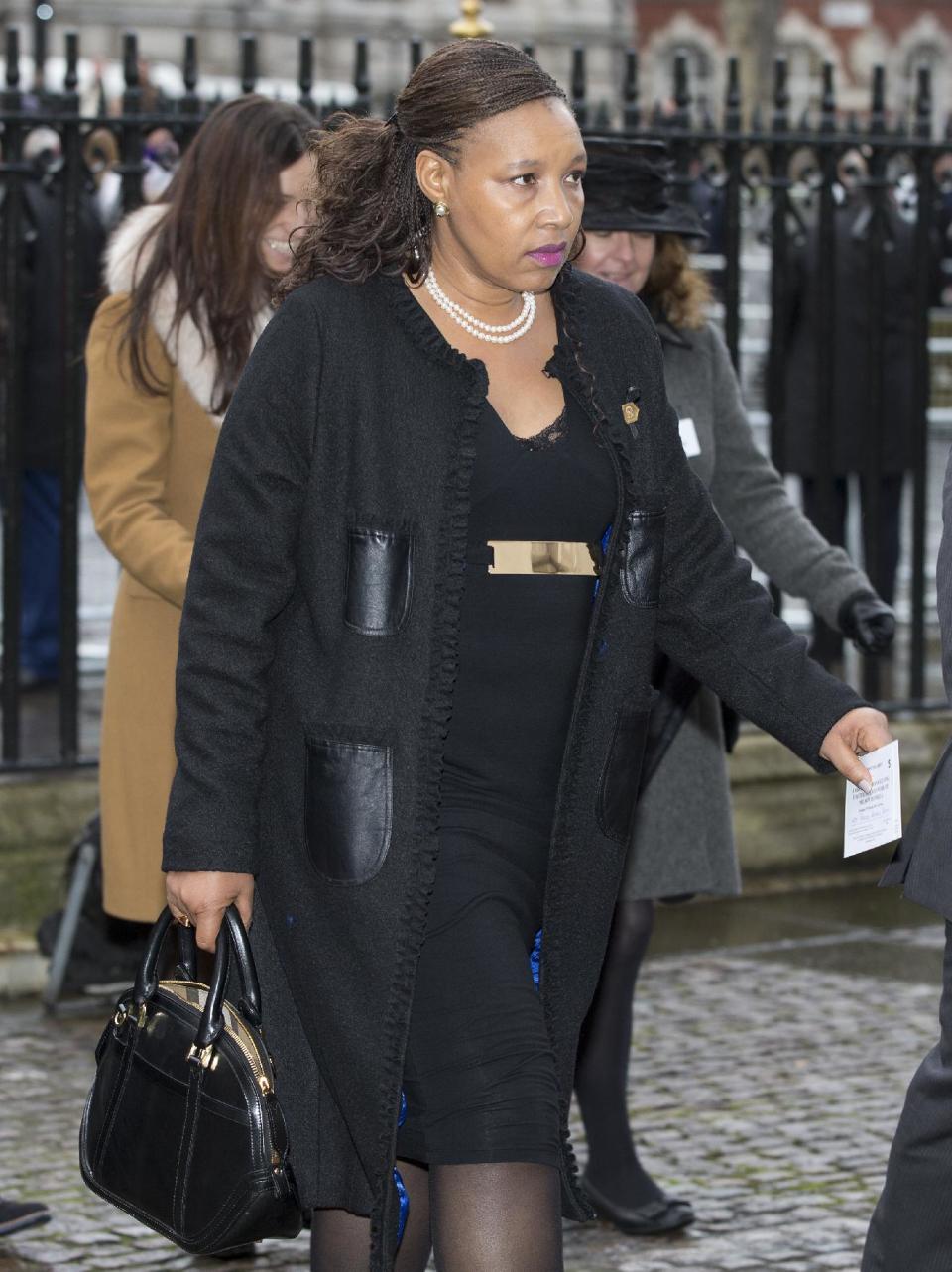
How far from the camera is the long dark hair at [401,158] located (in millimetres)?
3076

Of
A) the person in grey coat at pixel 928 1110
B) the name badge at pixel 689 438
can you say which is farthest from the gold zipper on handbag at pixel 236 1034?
the name badge at pixel 689 438

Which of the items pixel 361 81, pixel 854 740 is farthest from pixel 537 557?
pixel 361 81

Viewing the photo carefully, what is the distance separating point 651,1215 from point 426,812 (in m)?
1.66

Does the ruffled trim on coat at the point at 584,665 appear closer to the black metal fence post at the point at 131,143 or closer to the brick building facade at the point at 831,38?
the black metal fence post at the point at 131,143

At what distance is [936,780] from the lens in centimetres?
328

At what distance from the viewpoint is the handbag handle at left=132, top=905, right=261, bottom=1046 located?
2967 millimetres

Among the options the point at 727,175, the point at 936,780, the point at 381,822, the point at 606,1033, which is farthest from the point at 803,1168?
the point at 727,175

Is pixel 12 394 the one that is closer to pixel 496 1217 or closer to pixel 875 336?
pixel 875 336

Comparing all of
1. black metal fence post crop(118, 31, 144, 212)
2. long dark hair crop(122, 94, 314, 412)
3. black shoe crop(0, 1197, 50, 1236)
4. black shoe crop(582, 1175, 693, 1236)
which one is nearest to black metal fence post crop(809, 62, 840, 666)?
black metal fence post crop(118, 31, 144, 212)

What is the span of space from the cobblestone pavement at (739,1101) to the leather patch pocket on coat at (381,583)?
162cm

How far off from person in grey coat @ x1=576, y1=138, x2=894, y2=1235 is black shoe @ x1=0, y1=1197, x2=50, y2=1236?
973 millimetres

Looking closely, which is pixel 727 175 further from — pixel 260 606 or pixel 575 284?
pixel 260 606

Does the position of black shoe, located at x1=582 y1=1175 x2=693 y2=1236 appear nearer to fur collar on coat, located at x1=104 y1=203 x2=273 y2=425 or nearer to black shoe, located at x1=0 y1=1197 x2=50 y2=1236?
black shoe, located at x1=0 y1=1197 x2=50 y2=1236

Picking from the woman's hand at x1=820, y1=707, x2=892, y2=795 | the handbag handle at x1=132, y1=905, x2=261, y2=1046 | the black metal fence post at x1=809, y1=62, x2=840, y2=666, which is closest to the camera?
the handbag handle at x1=132, y1=905, x2=261, y2=1046
